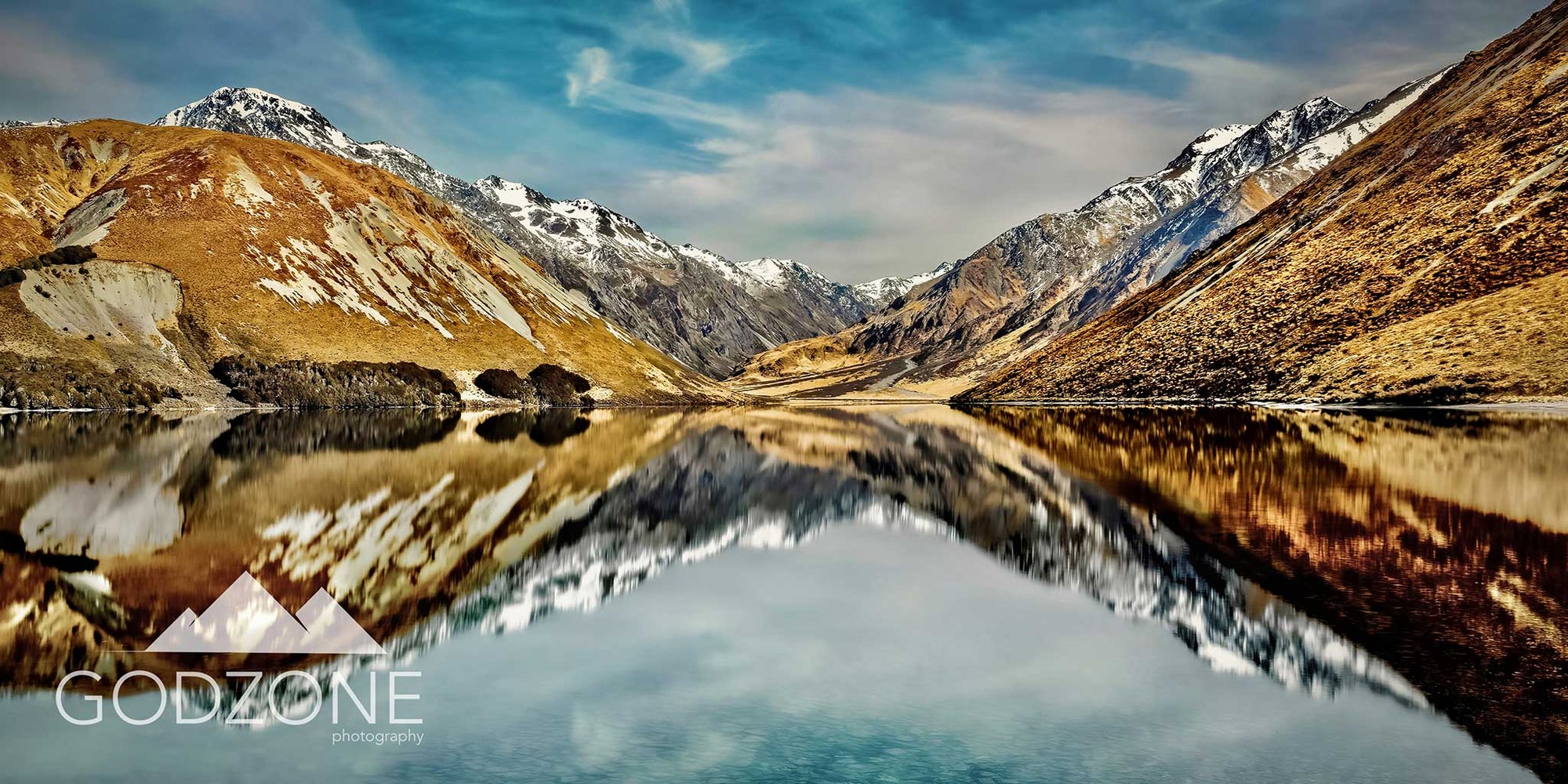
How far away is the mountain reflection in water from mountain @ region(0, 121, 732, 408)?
58.5 meters

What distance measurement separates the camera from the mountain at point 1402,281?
87875 mm

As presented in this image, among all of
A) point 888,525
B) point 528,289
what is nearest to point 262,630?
point 888,525

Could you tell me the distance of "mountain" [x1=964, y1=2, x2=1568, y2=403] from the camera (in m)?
87.9

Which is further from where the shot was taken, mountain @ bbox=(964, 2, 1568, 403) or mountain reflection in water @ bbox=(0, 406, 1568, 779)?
mountain @ bbox=(964, 2, 1568, 403)

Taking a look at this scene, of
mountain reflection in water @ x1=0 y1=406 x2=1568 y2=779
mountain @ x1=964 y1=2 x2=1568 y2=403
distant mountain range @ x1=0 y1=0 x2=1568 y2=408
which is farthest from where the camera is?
distant mountain range @ x1=0 y1=0 x2=1568 y2=408

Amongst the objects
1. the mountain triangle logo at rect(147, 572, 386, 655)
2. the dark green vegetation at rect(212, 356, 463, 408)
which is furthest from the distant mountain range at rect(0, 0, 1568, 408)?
the mountain triangle logo at rect(147, 572, 386, 655)

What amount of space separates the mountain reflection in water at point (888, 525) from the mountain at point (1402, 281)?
123 feet

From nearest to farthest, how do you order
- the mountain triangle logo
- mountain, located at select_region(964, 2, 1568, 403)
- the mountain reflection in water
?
1. the mountain reflection in water
2. the mountain triangle logo
3. mountain, located at select_region(964, 2, 1568, 403)

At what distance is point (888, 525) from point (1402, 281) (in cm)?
10473

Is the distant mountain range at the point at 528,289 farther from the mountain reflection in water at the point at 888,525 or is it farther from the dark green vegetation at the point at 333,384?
the mountain reflection in water at the point at 888,525

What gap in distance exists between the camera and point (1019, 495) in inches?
1407

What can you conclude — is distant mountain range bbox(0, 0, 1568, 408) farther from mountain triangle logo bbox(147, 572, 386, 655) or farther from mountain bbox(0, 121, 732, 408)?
mountain triangle logo bbox(147, 572, 386, 655)

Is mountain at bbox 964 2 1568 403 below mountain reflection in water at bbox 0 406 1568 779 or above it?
above

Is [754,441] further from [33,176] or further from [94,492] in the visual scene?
[33,176]
